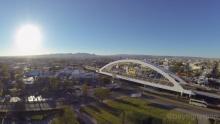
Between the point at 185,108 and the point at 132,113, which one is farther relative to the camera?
the point at 185,108

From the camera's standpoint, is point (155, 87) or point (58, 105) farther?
point (155, 87)

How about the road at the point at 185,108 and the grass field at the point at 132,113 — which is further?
the road at the point at 185,108

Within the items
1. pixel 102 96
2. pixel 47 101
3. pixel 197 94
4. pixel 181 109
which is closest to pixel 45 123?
pixel 47 101

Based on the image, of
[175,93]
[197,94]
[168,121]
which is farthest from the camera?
[175,93]

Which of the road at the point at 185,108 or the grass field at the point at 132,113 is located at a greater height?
the grass field at the point at 132,113

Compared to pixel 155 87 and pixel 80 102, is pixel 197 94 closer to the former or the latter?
pixel 155 87

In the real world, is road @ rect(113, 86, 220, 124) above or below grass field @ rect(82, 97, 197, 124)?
below

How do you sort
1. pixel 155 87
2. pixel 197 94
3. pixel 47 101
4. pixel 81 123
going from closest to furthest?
pixel 81 123 → pixel 47 101 → pixel 197 94 → pixel 155 87

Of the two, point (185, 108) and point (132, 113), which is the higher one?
point (132, 113)
